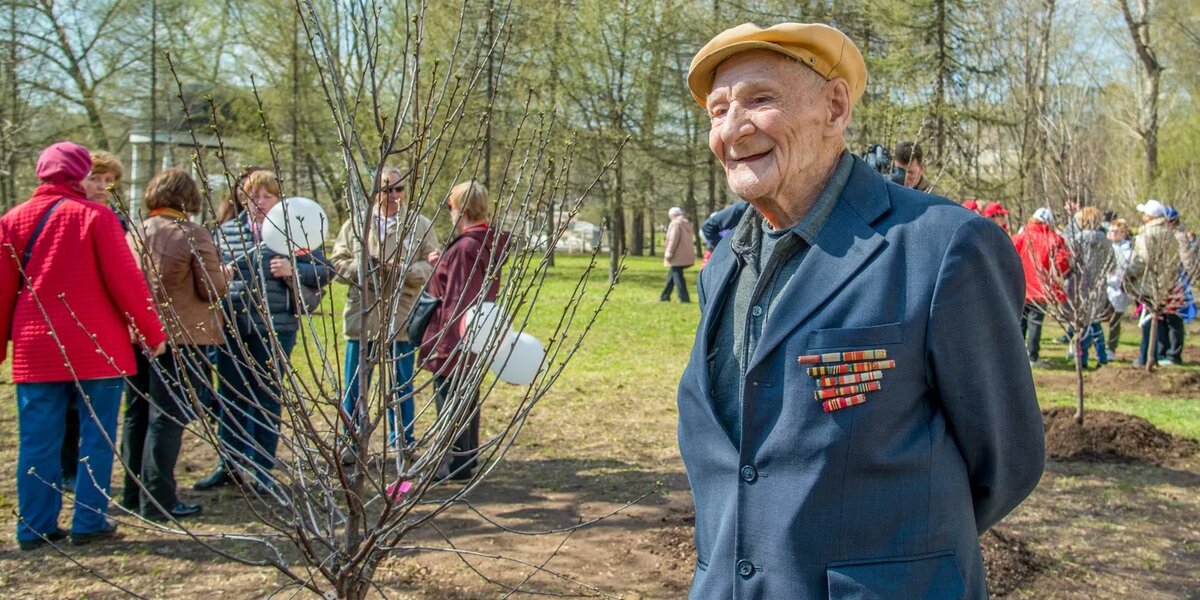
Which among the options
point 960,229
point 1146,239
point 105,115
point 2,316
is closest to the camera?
point 960,229

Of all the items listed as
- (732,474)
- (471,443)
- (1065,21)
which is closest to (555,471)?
(471,443)

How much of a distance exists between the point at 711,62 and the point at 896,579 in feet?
3.66

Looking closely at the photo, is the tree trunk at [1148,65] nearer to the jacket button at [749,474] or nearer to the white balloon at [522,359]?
the white balloon at [522,359]

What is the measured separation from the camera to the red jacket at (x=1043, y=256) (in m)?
8.67

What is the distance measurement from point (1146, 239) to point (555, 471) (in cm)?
768

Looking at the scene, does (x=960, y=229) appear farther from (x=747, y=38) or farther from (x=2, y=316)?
(x=2, y=316)

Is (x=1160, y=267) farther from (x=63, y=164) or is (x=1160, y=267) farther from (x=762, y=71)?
(x=63, y=164)

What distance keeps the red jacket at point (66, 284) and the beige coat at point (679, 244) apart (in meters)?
13.6

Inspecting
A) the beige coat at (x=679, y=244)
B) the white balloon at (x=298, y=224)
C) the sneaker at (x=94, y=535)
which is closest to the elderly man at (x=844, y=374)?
the white balloon at (x=298, y=224)

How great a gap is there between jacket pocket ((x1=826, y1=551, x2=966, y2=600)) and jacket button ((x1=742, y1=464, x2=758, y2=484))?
218 millimetres

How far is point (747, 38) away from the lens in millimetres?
1983

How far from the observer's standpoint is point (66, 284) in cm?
437

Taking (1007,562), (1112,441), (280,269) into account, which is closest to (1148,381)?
(1112,441)

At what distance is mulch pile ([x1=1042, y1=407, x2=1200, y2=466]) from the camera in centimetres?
673
